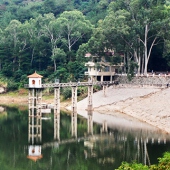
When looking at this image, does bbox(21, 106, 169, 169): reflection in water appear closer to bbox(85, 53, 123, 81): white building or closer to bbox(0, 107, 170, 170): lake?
bbox(0, 107, 170, 170): lake

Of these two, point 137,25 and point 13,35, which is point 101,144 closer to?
point 137,25

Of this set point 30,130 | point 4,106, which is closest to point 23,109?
point 4,106

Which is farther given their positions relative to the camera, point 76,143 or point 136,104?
point 136,104

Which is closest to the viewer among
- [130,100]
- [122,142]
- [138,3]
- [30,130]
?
[122,142]

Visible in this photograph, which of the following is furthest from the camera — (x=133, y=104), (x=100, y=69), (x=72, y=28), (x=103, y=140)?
(x=72, y=28)

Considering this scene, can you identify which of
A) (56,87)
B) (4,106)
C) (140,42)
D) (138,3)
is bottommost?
(4,106)

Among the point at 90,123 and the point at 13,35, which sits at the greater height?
the point at 13,35

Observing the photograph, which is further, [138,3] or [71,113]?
[138,3]

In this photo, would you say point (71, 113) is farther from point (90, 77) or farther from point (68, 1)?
point (68, 1)

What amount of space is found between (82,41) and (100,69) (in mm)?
15958

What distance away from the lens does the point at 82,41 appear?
90625mm

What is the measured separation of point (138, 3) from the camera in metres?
68.9

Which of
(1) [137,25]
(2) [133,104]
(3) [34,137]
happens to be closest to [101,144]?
(3) [34,137]

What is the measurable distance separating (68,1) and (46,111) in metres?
73.6
